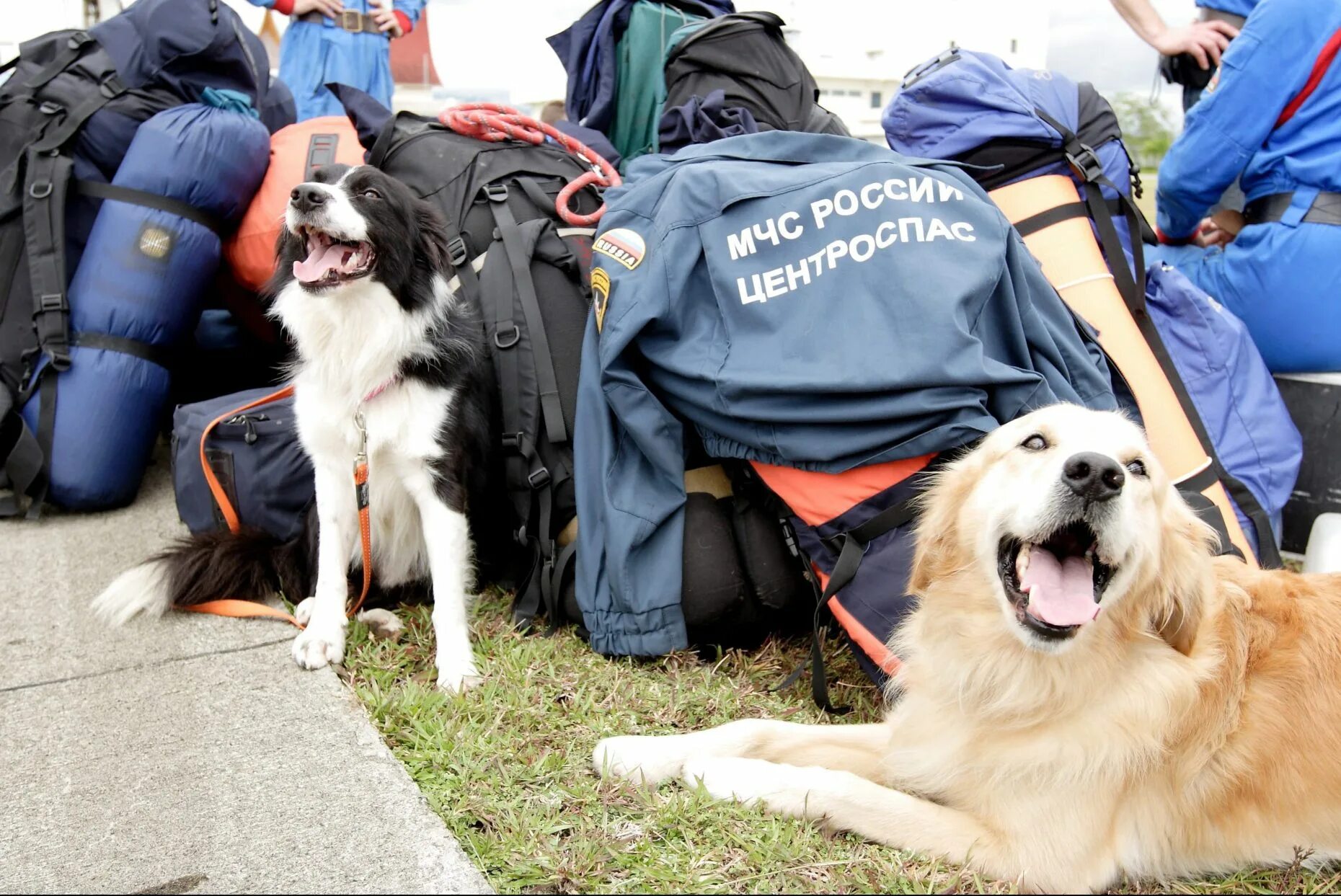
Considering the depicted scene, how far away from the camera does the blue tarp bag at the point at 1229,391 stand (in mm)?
3277

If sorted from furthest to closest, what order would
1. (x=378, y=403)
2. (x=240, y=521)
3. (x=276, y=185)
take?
(x=276, y=185) < (x=240, y=521) < (x=378, y=403)

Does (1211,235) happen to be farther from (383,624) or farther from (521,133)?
(383,624)

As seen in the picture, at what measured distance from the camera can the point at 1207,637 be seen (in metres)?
2.03

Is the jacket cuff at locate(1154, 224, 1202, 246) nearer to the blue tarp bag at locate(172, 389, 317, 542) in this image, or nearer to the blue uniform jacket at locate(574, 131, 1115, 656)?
the blue uniform jacket at locate(574, 131, 1115, 656)

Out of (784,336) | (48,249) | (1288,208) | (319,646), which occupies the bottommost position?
(319,646)

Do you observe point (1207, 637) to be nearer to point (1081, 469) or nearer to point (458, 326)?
point (1081, 469)

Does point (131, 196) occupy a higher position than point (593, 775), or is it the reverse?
point (131, 196)

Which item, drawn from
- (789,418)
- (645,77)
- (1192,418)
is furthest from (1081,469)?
(645,77)

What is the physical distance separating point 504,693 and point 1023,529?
1.45 metres

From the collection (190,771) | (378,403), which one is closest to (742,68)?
(378,403)

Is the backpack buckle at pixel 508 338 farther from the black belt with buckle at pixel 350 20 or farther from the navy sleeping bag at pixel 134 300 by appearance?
the black belt with buckle at pixel 350 20

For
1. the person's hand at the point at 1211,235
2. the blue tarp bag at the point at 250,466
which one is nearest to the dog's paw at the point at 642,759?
the blue tarp bag at the point at 250,466

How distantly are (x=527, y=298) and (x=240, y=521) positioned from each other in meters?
1.32

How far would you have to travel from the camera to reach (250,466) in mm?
3404
